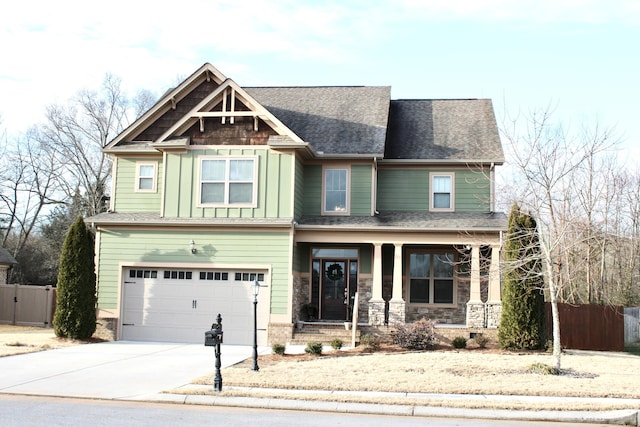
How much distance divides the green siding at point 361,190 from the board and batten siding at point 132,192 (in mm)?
6302

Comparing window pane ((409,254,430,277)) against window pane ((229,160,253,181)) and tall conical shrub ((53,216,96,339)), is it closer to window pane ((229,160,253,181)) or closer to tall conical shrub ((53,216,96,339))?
window pane ((229,160,253,181))

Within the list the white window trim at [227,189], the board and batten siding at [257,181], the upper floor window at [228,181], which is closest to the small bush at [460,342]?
the board and batten siding at [257,181]

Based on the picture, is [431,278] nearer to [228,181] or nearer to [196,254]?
[228,181]

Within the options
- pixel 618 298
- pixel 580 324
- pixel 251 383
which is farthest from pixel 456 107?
pixel 251 383

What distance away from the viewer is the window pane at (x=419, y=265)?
938 inches

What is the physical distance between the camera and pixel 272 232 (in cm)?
2164

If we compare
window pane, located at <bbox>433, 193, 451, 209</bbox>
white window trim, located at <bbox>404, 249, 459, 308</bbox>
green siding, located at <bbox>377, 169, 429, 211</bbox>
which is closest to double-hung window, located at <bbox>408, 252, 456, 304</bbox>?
white window trim, located at <bbox>404, 249, 459, 308</bbox>

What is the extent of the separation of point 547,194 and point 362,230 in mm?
6192

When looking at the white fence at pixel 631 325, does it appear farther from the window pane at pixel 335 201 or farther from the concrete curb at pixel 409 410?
the concrete curb at pixel 409 410

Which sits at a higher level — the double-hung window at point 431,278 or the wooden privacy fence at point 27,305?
the double-hung window at point 431,278

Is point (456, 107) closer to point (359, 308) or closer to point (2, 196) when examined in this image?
point (359, 308)

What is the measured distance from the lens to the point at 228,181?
71.9 ft

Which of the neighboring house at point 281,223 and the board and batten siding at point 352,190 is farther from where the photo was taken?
the board and batten siding at point 352,190

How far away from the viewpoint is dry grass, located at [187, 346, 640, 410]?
12.2 meters
